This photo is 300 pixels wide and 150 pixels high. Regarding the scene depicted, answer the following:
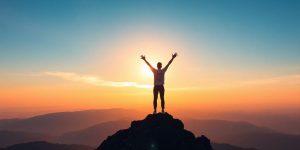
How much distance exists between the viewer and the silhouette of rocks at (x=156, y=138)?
2408 centimetres

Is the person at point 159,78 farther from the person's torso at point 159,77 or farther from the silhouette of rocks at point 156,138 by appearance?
the silhouette of rocks at point 156,138

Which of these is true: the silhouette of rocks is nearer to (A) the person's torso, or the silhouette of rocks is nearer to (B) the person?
(B) the person

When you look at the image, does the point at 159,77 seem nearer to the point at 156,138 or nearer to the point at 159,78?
the point at 159,78

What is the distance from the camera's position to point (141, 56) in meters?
22.9

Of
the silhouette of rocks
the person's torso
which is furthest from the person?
the silhouette of rocks

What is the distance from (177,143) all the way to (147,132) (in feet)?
8.14

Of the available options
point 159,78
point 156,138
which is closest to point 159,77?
point 159,78

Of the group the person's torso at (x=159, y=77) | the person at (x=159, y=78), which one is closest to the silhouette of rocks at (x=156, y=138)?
the person at (x=159, y=78)

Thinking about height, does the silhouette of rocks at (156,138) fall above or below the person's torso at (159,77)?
below

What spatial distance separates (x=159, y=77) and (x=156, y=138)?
4.78 metres

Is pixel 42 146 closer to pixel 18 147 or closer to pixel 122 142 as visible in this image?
pixel 18 147

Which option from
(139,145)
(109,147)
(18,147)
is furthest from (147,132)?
(18,147)

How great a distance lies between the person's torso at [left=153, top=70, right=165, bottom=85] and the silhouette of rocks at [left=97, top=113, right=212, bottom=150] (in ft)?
13.1

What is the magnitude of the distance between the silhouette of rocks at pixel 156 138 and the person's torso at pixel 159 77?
13.1 feet
